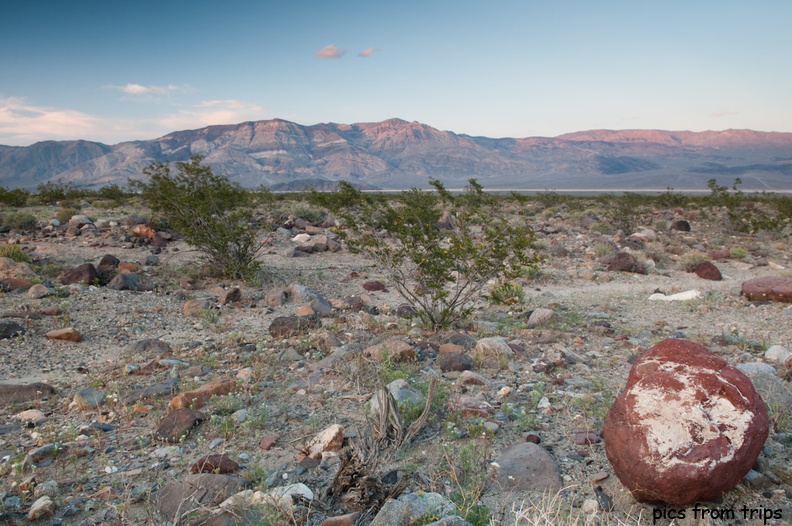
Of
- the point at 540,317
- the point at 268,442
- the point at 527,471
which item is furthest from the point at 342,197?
the point at 527,471

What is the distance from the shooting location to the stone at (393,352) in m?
5.40

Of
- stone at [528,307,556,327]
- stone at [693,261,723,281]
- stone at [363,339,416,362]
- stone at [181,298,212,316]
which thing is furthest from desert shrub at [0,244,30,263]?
stone at [693,261,723,281]

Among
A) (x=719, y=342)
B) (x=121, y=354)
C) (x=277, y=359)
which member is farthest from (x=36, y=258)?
(x=719, y=342)

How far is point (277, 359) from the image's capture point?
5.71 metres

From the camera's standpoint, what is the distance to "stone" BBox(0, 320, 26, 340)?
6160 millimetres

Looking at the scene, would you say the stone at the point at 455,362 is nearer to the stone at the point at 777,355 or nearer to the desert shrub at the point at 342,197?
the stone at the point at 777,355

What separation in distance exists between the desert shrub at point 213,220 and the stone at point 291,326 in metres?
3.20

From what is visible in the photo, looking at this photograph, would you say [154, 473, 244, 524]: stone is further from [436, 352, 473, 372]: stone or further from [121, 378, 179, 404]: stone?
[436, 352, 473, 372]: stone

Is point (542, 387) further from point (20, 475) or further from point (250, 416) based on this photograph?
point (20, 475)

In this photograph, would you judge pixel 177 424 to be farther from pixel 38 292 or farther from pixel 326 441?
pixel 38 292

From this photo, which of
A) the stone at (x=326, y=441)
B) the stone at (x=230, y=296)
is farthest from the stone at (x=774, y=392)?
the stone at (x=230, y=296)

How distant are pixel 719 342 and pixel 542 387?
3095 mm

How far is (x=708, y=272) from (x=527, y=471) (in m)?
10.4

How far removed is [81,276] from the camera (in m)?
8.80
